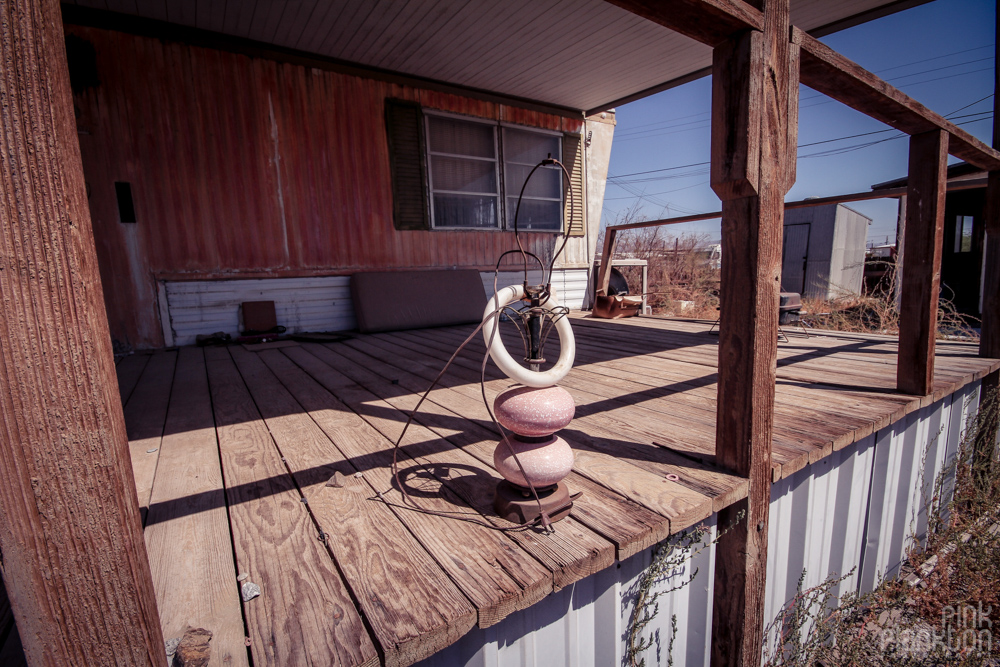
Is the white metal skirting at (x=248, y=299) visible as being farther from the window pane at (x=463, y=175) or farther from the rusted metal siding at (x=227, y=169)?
the window pane at (x=463, y=175)

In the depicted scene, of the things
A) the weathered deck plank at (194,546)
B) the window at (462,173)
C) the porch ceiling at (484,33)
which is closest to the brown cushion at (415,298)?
the window at (462,173)

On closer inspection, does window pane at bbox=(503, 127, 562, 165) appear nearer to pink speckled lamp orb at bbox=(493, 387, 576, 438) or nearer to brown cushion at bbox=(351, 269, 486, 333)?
brown cushion at bbox=(351, 269, 486, 333)

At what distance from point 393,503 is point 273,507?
1.12 ft

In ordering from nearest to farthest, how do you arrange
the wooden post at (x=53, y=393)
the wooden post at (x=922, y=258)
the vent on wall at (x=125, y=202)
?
1. the wooden post at (x=53, y=393)
2. the wooden post at (x=922, y=258)
3. the vent on wall at (x=125, y=202)

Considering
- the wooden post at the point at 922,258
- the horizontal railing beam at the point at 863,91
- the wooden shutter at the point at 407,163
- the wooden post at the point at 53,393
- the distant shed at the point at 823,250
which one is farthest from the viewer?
the distant shed at the point at 823,250

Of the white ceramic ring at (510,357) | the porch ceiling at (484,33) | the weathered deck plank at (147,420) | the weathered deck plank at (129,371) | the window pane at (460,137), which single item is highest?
the porch ceiling at (484,33)

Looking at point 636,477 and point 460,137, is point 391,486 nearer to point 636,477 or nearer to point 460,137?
point 636,477

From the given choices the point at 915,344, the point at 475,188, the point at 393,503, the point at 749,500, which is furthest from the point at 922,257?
the point at 475,188

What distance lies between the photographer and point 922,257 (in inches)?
82.6

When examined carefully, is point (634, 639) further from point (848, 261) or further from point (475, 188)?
point (848, 261)

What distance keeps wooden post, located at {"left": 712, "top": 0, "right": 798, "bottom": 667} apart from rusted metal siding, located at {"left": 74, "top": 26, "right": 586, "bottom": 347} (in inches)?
167

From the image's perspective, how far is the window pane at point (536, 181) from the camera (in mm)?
5922

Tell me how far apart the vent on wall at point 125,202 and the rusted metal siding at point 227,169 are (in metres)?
0.05

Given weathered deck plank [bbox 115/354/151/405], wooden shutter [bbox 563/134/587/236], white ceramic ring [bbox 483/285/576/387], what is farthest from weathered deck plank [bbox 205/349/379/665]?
wooden shutter [bbox 563/134/587/236]
